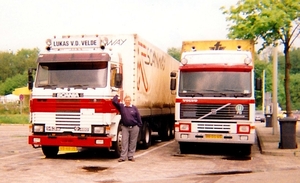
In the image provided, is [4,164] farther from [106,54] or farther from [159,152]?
[159,152]

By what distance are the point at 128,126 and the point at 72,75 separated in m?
2.17

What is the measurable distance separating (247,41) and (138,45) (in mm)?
4466

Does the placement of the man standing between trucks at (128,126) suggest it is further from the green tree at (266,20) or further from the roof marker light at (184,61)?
the green tree at (266,20)

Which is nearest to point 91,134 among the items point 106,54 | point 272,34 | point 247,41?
point 106,54

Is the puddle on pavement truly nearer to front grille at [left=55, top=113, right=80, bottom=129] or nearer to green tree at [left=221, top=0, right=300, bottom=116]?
front grille at [left=55, top=113, right=80, bottom=129]

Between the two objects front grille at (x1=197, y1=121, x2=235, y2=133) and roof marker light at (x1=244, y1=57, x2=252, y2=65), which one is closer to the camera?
front grille at (x1=197, y1=121, x2=235, y2=133)

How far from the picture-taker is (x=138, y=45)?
15.7 metres

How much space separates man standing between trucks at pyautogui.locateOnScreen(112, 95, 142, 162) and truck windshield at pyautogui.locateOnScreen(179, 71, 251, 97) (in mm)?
2042

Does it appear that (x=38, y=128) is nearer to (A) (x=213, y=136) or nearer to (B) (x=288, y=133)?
(A) (x=213, y=136)

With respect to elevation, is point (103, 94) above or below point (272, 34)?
below

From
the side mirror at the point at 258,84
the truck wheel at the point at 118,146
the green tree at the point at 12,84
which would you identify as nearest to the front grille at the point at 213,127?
the side mirror at the point at 258,84

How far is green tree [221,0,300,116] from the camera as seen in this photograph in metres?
19.4

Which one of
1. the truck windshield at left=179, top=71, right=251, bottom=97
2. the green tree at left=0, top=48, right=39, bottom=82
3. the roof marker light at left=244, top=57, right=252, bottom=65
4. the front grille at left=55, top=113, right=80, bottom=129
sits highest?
the green tree at left=0, top=48, right=39, bottom=82

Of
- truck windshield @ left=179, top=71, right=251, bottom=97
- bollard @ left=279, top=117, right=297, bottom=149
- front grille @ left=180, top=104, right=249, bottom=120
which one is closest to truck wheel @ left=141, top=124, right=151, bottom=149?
front grille @ left=180, top=104, right=249, bottom=120
